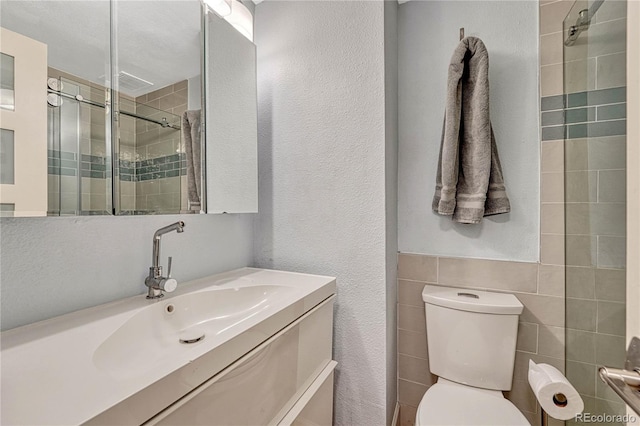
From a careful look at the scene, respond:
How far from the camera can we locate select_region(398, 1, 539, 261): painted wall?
129 centimetres

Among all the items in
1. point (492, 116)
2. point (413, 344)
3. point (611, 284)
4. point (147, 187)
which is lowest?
point (413, 344)

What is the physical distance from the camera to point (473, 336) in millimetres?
1210

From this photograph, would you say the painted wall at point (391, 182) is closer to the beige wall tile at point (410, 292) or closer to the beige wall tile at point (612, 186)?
the beige wall tile at point (410, 292)

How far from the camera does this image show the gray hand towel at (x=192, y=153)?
45.0 inches

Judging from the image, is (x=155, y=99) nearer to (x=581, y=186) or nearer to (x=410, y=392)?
(x=581, y=186)

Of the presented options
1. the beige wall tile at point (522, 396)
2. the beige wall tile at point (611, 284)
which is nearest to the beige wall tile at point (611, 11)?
the beige wall tile at point (611, 284)

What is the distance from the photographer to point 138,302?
0.90 meters

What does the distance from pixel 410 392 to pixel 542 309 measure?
73 centimetres

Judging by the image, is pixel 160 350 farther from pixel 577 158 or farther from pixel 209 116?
pixel 577 158

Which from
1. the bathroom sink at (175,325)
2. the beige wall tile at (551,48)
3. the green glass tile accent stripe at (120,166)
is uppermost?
the beige wall tile at (551,48)

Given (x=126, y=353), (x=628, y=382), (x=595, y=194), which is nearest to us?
(x=628, y=382)

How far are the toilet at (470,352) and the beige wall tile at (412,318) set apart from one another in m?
0.13

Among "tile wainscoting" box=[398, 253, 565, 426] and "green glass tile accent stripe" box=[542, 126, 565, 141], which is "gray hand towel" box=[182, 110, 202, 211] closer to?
"tile wainscoting" box=[398, 253, 565, 426]

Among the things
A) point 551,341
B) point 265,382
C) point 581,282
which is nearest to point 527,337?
point 551,341
